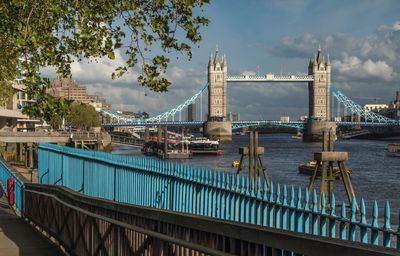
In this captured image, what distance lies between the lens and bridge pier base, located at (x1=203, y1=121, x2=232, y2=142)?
14662cm

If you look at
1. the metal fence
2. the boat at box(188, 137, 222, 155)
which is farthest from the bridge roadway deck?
the boat at box(188, 137, 222, 155)

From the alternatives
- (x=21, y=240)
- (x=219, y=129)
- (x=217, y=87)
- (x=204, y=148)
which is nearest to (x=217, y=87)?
(x=217, y=87)

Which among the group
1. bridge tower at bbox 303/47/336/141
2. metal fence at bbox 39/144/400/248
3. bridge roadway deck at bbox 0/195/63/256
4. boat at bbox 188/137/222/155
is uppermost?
bridge tower at bbox 303/47/336/141

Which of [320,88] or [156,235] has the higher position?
[320,88]

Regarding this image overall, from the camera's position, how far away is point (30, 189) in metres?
12.2

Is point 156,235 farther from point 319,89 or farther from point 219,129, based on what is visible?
point 319,89

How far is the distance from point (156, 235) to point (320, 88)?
183m

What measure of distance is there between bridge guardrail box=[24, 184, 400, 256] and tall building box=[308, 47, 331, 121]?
168586 mm

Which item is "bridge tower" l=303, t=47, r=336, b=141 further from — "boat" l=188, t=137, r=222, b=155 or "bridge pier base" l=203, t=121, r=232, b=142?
"boat" l=188, t=137, r=222, b=155

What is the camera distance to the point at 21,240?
32.6 feet

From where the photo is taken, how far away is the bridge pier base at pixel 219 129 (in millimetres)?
146625

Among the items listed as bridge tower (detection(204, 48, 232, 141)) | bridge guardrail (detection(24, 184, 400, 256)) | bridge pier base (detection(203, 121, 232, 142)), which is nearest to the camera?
bridge guardrail (detection(24, 184, 400, 256))

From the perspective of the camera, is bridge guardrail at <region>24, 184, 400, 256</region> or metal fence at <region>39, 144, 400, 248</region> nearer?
bridge guardrail at <region>24, 184, 400, 256</region>

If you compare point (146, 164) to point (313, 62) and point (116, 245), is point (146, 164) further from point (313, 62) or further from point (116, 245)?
point (313, 62)
